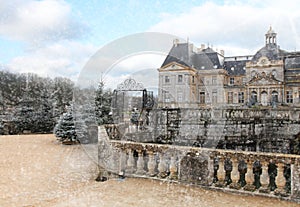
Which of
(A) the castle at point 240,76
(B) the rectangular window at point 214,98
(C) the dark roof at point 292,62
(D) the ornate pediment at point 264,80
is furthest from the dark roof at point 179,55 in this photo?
(C) the dark roof at point 292,62

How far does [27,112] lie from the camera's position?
14039 mm

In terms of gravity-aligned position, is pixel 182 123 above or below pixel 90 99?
below

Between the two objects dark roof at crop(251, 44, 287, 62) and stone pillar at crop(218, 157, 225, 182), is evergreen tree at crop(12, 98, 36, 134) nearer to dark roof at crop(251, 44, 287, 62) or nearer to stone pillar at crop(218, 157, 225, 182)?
stone pillar at crop(218, 157, 225, 182)

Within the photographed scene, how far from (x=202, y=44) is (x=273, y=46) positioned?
6.94 meters

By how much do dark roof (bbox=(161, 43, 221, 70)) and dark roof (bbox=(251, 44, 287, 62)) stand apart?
3.74m

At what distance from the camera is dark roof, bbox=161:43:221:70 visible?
73.6 ft

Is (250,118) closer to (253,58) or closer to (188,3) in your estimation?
(188,3)

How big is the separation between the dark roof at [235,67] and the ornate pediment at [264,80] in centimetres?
263

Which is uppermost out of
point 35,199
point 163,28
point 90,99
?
point 163,28

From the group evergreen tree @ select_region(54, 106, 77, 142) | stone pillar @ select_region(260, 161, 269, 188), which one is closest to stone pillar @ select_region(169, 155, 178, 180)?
stone pillar @ select_region(260, 161, 269, 188)

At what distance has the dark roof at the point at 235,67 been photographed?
27281 millimetres

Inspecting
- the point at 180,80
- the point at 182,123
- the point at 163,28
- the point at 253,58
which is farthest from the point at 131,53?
the point at 253,58

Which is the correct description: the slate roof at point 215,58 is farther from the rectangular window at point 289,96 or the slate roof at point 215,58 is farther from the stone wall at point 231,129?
the stone wall at point 231,129

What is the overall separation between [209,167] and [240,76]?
987 inches
